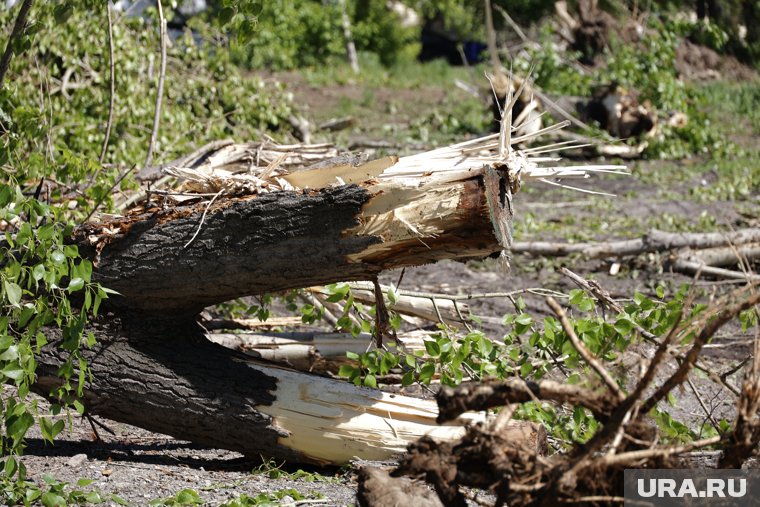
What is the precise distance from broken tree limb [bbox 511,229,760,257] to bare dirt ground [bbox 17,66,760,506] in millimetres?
112

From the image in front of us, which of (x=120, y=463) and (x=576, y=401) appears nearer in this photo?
(x=576, y=401)

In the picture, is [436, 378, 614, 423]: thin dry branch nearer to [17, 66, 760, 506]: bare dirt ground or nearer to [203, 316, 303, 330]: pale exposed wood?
[17, 66, 760, 506]: bare dirt ground

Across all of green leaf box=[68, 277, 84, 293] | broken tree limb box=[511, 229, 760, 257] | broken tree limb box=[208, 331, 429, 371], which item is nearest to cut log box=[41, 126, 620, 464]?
green leaf box=[68, 277, 84, 293]

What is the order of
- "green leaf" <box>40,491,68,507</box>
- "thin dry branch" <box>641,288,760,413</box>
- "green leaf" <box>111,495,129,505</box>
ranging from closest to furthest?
"thin dry branch" <box>641,288,760,413</box>
"green leaf" <box>40,491,68,507</box>
"green leaf" <box>111,495,129,505</box>

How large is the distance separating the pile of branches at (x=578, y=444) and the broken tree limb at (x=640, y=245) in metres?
4.57

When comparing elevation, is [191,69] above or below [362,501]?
above

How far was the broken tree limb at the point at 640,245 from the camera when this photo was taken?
7.12 meters

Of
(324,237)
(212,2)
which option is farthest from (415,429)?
(212,2)

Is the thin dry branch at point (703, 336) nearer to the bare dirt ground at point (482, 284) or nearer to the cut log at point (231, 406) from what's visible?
the bare dirt ground at point (482, 284)

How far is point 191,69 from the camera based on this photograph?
908cm

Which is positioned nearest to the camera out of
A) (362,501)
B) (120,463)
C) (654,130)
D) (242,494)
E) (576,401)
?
(576,401)

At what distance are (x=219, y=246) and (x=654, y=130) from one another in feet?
30.4

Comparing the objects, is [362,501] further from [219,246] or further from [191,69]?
[191,69]

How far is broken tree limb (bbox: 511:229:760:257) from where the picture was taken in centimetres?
712
